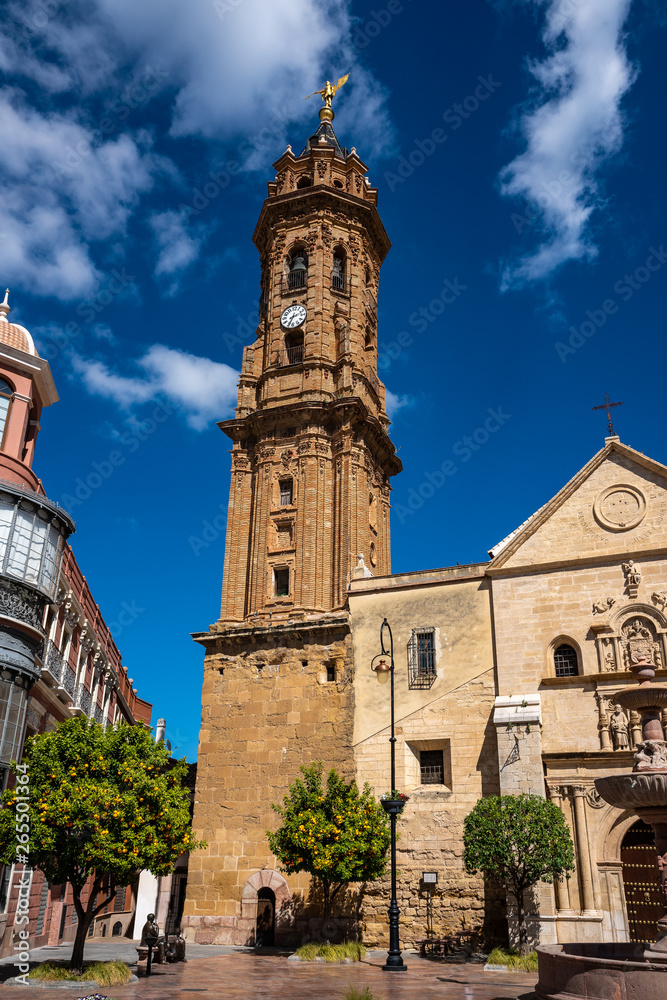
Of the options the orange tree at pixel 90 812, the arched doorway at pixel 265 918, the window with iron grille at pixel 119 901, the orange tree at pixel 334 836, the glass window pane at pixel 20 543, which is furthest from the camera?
the window with iron grille at pixel 119 901

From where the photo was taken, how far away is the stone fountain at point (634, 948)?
33.7 ft

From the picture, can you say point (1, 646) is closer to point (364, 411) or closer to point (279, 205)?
point (364, 411)

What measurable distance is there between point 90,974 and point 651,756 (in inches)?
449

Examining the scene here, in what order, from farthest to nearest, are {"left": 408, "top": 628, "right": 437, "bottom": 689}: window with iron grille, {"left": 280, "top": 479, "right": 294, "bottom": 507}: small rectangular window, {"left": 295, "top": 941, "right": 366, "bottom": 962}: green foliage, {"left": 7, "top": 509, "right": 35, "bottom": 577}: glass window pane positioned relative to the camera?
{"left": 280, "top": 479, "right": 294, "bottom": 507}: small rectangular window → {"left": 408, "top": 628, "right": 437, "bottom": 689}: window with iron grille → {"left": 295, "top": 941, "right": 366, "bottom": 962}: green foliage → {"left": 7, "top": 509, "right": 35, "bottom": 577}: glass window pane

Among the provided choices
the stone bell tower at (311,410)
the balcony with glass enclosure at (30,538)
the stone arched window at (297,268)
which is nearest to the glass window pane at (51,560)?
the balcony with glass enclosure at (30,538)

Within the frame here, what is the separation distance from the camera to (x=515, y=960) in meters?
19.2

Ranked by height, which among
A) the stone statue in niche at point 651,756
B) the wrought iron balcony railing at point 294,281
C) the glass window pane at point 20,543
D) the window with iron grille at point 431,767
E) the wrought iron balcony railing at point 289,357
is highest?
the wrought iron balcony railing at point 294,281

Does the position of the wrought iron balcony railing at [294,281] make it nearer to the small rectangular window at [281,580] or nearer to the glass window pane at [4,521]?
the small rectangular window at [281,580]

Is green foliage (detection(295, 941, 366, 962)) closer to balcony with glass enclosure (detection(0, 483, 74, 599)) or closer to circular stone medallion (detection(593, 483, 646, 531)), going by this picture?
balcony with glass enclosure (detection(0, 483, 74, 599))

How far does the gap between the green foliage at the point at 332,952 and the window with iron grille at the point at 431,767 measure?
207 inches

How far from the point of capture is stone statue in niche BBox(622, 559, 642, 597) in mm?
23906

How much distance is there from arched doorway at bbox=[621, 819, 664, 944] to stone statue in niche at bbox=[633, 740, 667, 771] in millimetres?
9542

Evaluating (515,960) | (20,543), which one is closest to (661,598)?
(515,960)

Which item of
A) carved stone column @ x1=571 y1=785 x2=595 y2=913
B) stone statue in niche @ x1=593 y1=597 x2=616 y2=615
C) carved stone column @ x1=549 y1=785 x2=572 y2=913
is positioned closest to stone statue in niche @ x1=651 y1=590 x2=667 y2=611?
stone statue in niche @ x1=593 y1=597 x2=616 y2=615
